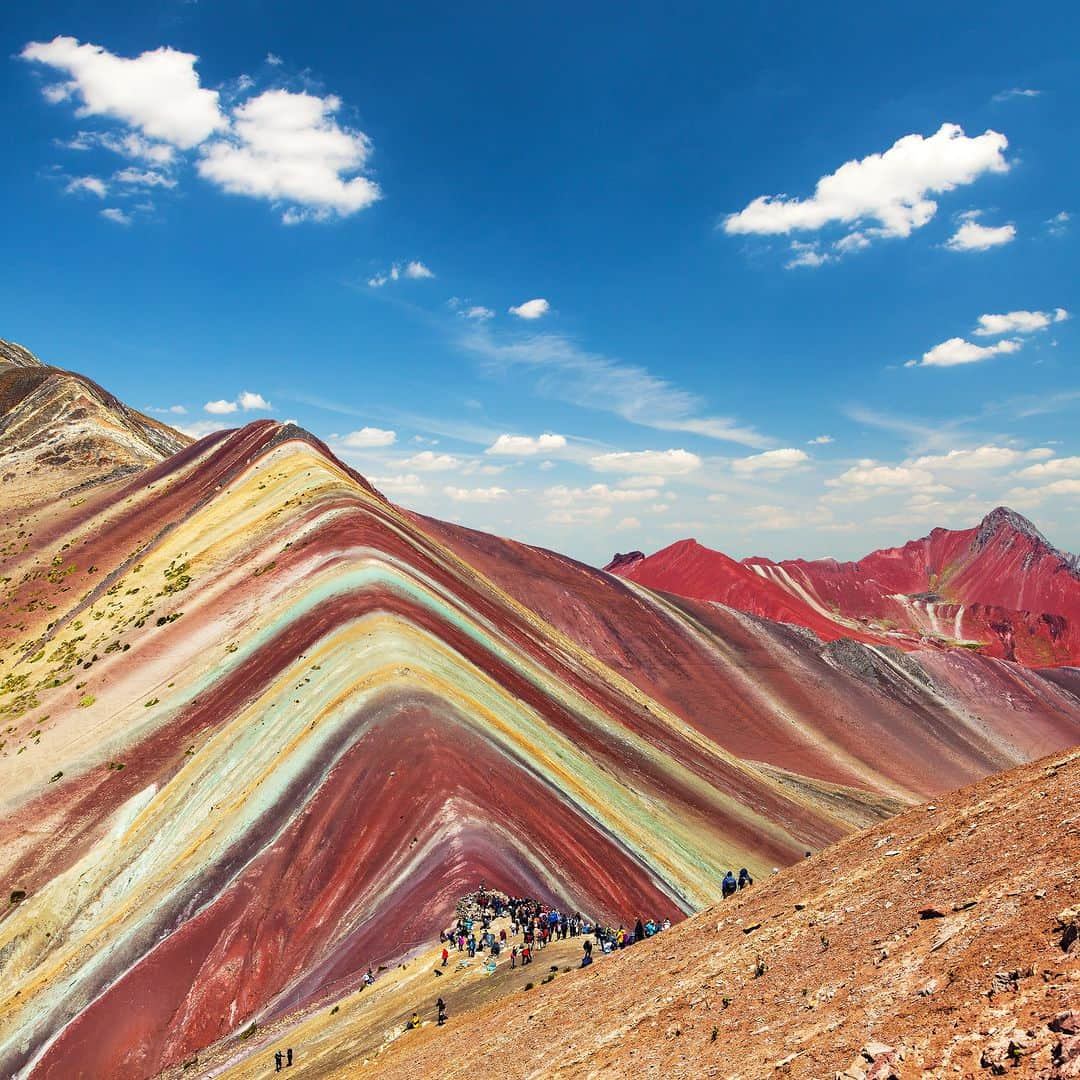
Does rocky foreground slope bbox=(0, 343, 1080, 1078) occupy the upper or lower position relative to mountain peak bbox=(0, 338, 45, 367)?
lower

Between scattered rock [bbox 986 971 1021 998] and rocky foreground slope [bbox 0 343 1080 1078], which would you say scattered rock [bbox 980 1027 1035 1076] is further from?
rocky foreground slope [bbox 0 343 1080 1078]

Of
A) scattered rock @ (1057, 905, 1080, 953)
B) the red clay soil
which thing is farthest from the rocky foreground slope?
scattered rock @ (1057, 905, 1080, 953)

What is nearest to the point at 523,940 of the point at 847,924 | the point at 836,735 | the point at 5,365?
the point at 847,924

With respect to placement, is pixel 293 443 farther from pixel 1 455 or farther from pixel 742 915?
pixel 742 915

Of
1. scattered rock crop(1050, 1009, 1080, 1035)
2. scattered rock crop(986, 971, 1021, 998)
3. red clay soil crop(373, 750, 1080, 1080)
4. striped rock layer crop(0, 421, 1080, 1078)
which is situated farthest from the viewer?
striped rock layer crop(0, 421, 1080, 1078)

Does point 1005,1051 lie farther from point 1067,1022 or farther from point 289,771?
point 289,771

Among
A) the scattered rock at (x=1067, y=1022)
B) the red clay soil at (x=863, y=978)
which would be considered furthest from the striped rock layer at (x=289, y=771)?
the scattered rock at (x=1067, y=1022)
